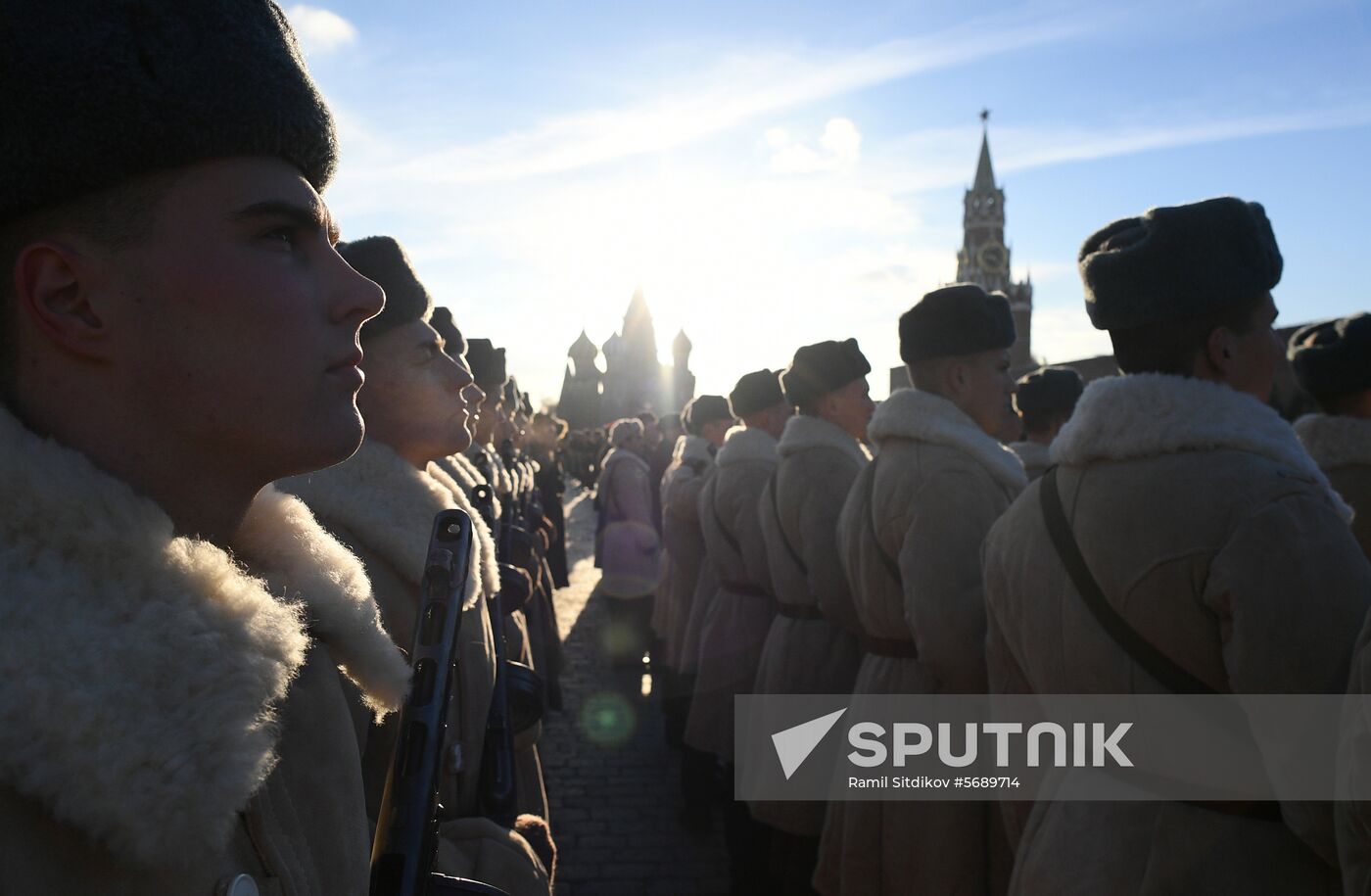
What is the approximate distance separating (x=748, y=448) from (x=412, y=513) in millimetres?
4436

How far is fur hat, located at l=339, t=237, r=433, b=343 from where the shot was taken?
2811mm

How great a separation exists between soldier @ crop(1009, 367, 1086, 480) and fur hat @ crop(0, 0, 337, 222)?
18.5ft

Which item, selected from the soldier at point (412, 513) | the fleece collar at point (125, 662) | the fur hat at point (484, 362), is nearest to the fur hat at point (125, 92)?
the fleece collar at point (125, 662)

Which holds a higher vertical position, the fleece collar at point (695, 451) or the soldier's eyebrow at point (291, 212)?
the fleece collar at point (695, 451)

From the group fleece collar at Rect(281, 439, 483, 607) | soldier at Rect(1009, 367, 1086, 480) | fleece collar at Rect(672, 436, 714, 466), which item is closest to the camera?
fleece collar at Rect(281, 439, 483, 607)

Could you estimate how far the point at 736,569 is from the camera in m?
6.73

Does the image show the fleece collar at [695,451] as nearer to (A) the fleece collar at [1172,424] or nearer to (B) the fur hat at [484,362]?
(B) the fur hat at [484,362]

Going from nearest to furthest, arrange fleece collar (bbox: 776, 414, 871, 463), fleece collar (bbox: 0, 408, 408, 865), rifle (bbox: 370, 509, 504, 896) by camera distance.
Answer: fleece collar (bbox: 0, 408, 408, 865) < rifle (bbox: 370, 509, 504, 896) < fleece collar (bbox: 776, 414, 871, 463)

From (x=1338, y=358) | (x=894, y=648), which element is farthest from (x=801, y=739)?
(x=1338, y=358)

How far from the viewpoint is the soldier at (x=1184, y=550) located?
2014 millimetres

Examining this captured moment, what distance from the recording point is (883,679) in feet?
13.1

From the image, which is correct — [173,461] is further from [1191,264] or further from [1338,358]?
[1338,358]

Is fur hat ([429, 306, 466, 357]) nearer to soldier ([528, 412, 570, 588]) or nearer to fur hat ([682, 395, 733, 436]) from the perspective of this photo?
fur hat ([682, 395, 733, 436])

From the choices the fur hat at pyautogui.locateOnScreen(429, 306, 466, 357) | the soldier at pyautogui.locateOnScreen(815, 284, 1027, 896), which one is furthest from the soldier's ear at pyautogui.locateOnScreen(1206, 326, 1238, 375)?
the fur hat at pyautogui.locateOnScreen(429, 306, 466, 357)
